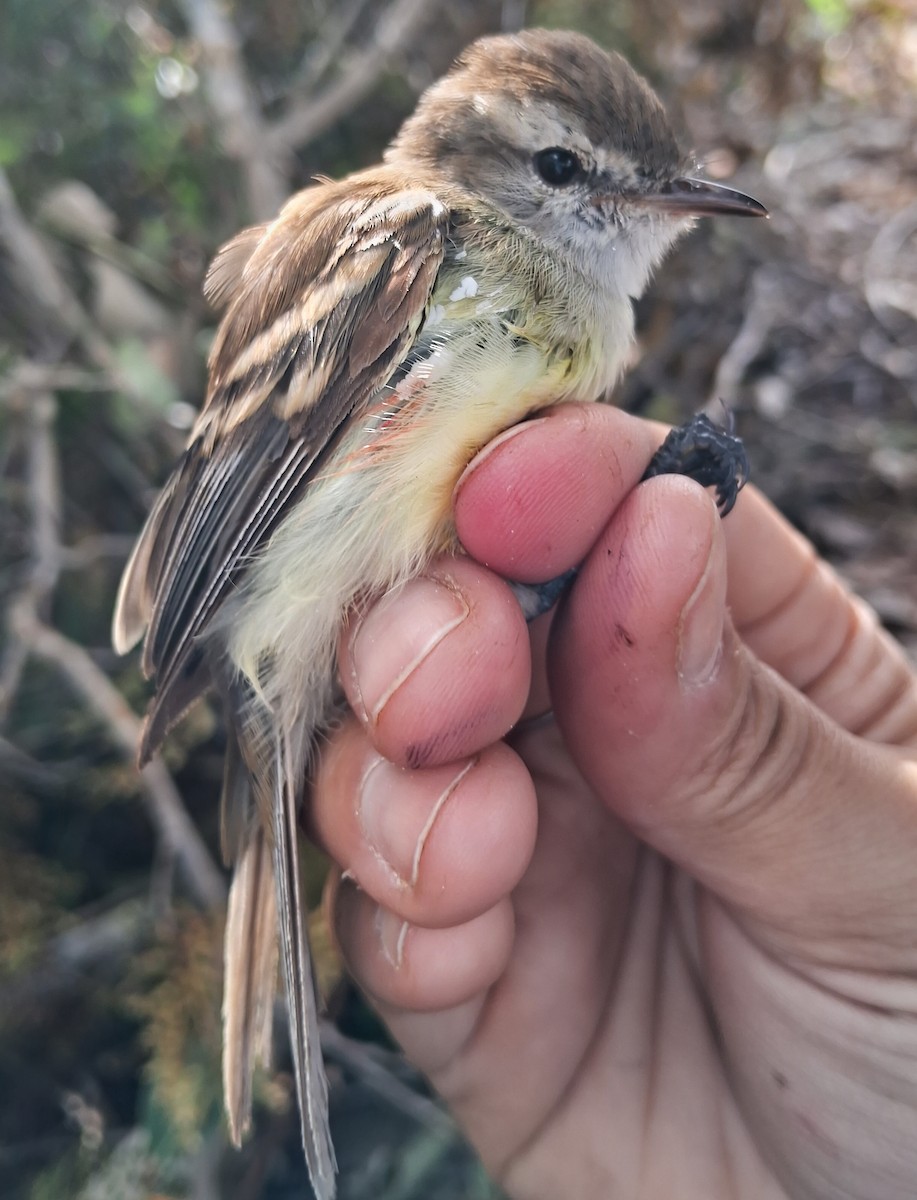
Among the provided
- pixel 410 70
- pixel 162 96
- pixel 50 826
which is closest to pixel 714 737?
pixel 50 826

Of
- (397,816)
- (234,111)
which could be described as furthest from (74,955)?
(234,111)

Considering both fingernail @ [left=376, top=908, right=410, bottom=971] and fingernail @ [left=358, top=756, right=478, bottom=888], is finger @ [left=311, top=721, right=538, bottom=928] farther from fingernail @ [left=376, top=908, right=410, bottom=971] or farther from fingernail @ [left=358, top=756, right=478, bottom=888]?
Result: fingernail @ [left=376, top=908, right=410, bottom=971]

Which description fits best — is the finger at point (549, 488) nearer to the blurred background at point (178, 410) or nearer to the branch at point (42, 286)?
the blurred background at point (178, 410)

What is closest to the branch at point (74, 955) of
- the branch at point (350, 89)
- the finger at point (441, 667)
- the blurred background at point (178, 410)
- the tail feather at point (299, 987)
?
the blurred background at point (178, 410)

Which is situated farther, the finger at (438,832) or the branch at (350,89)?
the branch at (350,89)

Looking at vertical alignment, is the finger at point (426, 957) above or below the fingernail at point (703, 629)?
below
